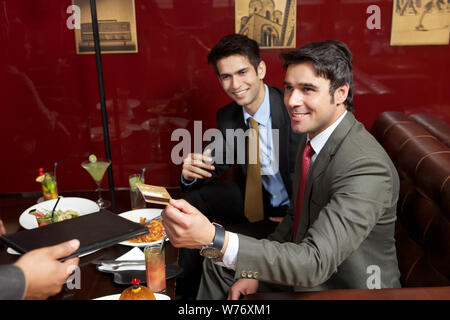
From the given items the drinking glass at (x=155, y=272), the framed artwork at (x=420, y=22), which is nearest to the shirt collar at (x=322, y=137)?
the drinking glass at (x=155, y=272)

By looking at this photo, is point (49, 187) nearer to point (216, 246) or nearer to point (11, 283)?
point (11, 283)

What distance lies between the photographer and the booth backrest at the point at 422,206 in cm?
134

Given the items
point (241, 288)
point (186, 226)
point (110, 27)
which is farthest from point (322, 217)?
point (110, 27)

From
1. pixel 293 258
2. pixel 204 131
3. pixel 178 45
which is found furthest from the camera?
pixel 204 131

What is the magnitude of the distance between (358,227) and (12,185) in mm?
2318

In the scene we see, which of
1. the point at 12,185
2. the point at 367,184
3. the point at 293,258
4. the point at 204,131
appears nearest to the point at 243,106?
the point at 204,131

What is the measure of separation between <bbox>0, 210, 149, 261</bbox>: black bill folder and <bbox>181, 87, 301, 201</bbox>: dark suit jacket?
0.94 meters

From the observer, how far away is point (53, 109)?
251cm

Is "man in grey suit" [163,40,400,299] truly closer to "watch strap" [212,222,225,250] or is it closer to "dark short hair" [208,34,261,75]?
"watch strap" [212,222,225,250]

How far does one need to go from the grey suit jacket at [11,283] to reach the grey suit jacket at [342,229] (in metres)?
0.54

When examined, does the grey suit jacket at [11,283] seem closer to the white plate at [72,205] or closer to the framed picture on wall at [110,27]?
the white plate at [72,205]

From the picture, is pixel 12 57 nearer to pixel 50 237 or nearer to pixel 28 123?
pixel 28 123

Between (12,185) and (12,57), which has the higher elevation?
(12,57)

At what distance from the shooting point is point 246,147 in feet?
7.39
